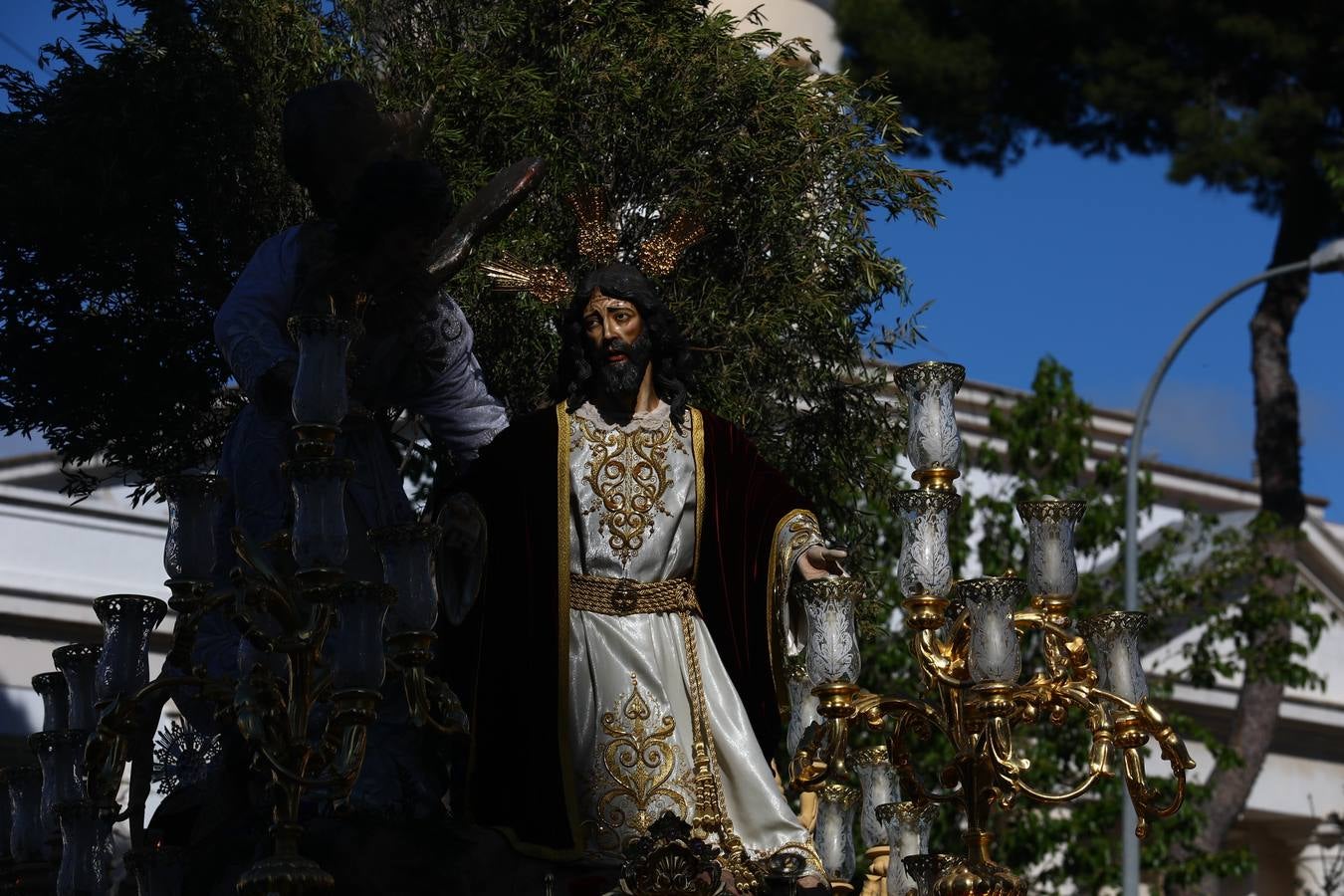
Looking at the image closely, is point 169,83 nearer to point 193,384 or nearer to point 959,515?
point 193,384

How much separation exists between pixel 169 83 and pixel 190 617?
5.46 m

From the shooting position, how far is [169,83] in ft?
40.6

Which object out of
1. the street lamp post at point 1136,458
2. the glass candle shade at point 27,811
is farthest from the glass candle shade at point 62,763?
the street lamp post at point 1136,458

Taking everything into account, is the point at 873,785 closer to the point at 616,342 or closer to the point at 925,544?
the point at 925,544

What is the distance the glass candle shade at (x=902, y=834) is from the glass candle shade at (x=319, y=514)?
9.99ft

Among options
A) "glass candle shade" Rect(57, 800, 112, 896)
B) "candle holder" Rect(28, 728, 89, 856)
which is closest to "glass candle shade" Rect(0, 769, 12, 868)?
"candle holder" Rect(28, 728, 89, 856)

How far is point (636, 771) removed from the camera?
27.0 feet

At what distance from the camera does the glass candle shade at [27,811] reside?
904 cm

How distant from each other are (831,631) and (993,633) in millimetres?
516

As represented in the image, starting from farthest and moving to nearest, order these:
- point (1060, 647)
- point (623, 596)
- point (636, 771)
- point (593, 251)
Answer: point (593, 251) < point (1060, 647) < point (623, 596) < point (636, 771)

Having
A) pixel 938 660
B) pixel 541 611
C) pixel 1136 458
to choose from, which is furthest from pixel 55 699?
pixel 1136 458

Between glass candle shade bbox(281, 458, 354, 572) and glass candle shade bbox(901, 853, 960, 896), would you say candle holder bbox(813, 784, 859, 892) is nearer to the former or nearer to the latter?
glass candle shade bbox(901, 853, 960, 896)

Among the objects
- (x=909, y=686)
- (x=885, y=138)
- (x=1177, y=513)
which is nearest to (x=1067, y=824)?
(x=909, y=686)

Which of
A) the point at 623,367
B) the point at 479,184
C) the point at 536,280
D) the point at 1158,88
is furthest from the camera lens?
the point at 1158,88
